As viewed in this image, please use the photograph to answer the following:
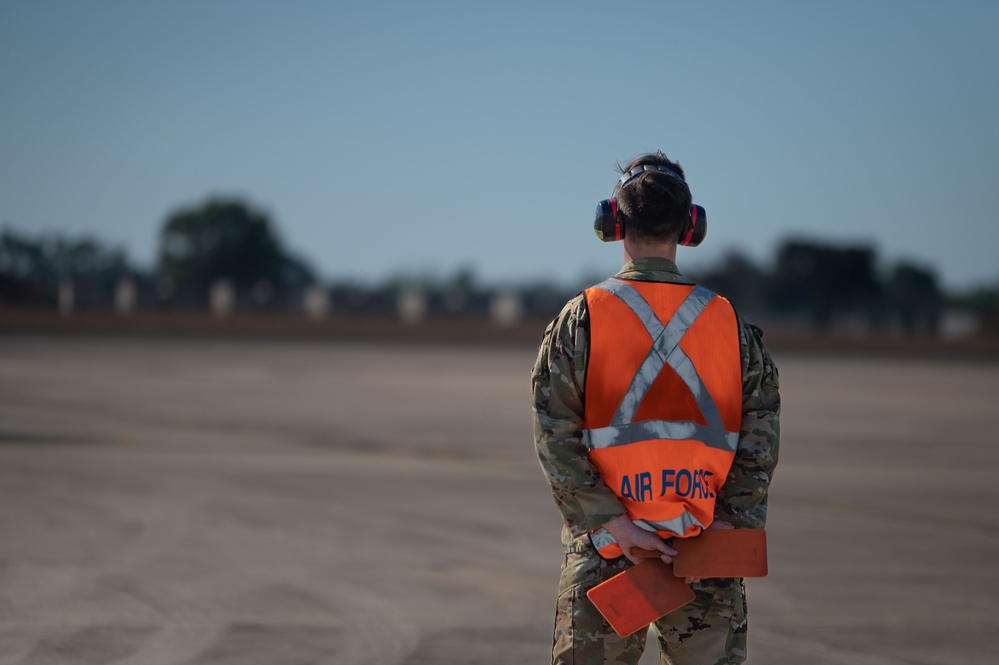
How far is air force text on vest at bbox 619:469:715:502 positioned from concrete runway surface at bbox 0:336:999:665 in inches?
85.2

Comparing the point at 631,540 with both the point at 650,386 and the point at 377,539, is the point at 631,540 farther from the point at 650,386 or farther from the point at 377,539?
the point at 377,539

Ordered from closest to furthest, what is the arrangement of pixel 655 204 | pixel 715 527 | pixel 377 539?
pixel 715 527
pixel 655 204
pixel 377 539

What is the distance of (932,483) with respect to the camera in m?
10.8

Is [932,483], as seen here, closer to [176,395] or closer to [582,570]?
[582,570]

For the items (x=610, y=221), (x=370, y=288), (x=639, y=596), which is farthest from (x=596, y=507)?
(x=370, y=288)

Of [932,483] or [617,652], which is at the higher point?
[617,652]

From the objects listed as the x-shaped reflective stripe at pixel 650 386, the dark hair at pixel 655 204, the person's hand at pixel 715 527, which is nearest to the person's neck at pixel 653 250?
the dark hair at pixel 655 204

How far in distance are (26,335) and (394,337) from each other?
16598mm

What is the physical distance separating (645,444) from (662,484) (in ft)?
0.35

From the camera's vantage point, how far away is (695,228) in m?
2.97

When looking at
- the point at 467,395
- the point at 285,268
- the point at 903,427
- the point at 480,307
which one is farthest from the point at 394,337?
the point at 285,268

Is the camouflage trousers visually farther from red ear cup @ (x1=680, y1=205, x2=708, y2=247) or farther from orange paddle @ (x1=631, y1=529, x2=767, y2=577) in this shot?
red ear cup @ (x1=680, y1=205, x2=708, y2=247)

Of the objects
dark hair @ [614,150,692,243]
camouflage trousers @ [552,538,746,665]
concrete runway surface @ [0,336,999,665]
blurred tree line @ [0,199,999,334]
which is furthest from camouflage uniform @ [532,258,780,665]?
blurred tree line @ [0,199,999,334]

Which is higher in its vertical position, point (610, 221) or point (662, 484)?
point (610, 221)
